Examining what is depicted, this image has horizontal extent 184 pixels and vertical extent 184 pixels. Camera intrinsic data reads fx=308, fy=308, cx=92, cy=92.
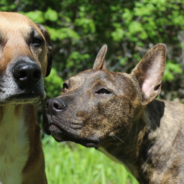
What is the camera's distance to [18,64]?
2801 millimetres

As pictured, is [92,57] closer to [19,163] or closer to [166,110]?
[166,110]

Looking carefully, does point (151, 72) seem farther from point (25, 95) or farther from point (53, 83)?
point (53, 83)

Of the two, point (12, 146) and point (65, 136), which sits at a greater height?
point (65, 136)

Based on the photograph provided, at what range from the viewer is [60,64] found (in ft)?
24.5

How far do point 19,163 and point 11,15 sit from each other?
5.24 feet

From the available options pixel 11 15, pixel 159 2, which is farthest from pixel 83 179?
pixel 159 2

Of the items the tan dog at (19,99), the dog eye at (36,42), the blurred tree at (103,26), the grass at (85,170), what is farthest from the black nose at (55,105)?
the blurred tree at (103,26)

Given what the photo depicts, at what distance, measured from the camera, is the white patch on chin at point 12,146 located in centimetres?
310

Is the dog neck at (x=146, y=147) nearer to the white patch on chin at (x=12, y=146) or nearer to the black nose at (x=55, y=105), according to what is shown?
the black nose at (x=55, y=105)

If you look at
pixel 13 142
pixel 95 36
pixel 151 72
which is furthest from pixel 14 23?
pixel 95 36

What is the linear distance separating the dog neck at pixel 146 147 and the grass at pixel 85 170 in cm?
87

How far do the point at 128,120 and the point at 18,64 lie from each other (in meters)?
1.26

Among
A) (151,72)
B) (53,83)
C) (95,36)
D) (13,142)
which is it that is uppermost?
(151,72)

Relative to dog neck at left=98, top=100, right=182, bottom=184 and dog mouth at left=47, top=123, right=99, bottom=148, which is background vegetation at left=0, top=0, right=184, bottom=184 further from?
dog mouth at left=47, top=123, right=99, bottom=148
